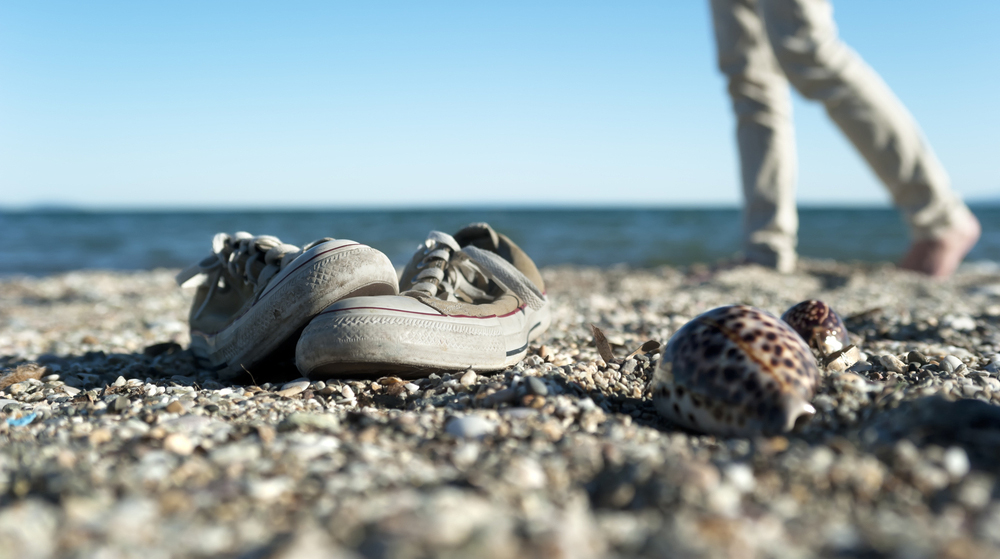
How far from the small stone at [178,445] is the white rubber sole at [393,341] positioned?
59cm

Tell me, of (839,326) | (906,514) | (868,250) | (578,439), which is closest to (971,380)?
(839,326)

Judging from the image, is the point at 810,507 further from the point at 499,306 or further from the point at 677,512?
the point at 499,306

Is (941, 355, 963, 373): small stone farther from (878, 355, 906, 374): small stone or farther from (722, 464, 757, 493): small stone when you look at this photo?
(722, 464, 757, 493): small stone

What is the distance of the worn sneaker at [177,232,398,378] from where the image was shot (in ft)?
6.91

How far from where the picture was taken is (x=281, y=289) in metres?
2.15

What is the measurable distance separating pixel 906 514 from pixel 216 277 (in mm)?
2612

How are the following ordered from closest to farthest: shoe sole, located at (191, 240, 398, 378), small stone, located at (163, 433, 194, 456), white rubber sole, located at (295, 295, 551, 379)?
1. small stone, located at (163, 433, 194, 456)
2. white rubber sole, located at (295, 295, 551, 379)
3. shoe sole, located at (191, 240, 398, 378)

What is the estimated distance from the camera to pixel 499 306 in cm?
241

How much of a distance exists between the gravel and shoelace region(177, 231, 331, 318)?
0.37 metres

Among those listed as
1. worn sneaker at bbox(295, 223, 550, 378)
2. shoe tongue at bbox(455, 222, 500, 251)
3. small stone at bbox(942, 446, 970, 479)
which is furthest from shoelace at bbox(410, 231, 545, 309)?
small stone at bbox(942, 446, 970, 479)

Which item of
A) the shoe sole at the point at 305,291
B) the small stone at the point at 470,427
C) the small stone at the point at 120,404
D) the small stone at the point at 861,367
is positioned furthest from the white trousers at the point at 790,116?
the small stone at the point at 120,404

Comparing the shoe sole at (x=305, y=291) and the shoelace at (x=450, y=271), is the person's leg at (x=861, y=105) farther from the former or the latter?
the shoe sole at (x=305, y=291)

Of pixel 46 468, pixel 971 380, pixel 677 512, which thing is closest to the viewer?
pixel 677 512

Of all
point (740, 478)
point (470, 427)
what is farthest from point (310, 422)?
point (740, 478)
